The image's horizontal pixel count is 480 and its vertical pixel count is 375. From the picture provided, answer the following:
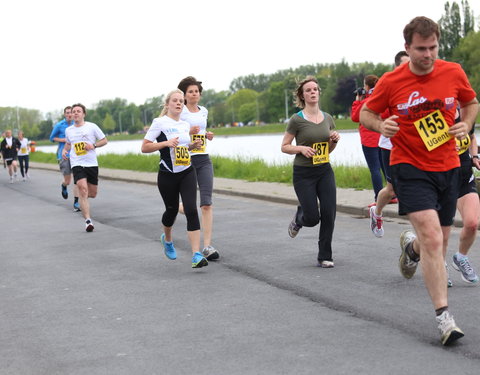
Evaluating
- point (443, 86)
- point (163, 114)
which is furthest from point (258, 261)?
point (443, 86)

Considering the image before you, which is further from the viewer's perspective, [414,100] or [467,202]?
[467,202]

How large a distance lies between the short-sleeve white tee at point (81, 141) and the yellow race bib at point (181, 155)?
446cm

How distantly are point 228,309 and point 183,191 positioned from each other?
7.51 ft

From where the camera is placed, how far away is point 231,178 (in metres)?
23.4

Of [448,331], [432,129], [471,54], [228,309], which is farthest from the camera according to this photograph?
[471,54]

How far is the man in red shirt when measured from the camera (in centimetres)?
512

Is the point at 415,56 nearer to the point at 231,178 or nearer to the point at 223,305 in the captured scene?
the point at 223,305

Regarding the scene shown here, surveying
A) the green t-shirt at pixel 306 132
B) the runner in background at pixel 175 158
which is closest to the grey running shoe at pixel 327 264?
the green t-shirt at pixel 306 132

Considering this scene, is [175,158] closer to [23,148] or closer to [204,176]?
[204,176]

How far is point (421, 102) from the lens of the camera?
5285 mm

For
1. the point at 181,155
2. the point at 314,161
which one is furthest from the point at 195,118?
the point at 314,161

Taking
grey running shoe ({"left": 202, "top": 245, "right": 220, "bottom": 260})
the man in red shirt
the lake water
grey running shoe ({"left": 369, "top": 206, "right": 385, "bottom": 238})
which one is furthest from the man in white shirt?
the lake water

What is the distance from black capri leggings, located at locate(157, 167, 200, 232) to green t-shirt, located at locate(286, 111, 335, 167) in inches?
41.8

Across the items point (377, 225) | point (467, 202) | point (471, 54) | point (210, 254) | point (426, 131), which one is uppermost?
point (471, 54)
